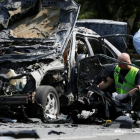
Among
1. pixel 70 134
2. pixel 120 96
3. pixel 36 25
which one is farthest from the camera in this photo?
pixel 36 25

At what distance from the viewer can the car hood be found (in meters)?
9.12

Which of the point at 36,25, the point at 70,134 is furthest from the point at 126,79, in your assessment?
→ the point at 36,25

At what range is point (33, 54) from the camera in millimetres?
8648

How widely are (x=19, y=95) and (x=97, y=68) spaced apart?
4.74ft

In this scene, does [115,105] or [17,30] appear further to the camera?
[17,30]

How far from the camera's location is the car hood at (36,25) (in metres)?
9.12

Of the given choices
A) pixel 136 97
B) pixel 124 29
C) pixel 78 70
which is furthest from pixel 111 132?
pixel 124 29

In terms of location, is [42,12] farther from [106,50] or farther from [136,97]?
[136,97]

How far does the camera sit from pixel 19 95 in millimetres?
7828

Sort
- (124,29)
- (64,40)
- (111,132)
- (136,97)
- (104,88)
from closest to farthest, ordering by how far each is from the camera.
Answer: (111,132) → (136,97) → (104,88) → (64,40) → (124,29)

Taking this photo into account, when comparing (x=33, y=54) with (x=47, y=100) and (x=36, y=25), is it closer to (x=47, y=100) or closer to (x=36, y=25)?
(x=47, y=100)

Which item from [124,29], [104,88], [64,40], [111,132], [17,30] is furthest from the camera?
[124,29]

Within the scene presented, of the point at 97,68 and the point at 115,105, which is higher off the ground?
the point at 97,68

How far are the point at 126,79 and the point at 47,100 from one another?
1375 mm
